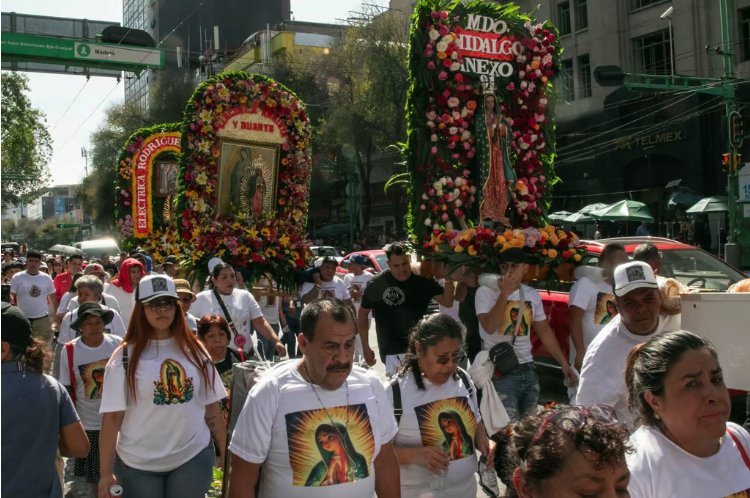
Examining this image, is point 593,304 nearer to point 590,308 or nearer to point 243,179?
point 590,308

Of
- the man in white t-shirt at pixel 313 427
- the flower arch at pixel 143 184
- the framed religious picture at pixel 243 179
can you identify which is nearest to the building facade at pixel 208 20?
the flower arch at pixel 143 184

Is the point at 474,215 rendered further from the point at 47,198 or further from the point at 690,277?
the point at 47,198

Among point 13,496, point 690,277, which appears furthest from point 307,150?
point 13,496

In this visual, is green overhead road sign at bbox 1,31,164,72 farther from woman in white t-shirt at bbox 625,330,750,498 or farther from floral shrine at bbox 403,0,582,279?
woman in white t-shirt at bbox 625,330,750,498

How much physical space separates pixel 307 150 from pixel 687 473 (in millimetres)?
9561

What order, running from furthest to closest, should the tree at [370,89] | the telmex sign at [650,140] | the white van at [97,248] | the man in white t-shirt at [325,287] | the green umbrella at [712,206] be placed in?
the white van at [97,248]
the tree at [370,89]
the telmex sign at [650,140]
the green umbrella at [712,206]
the man in white t-shirt at [325,287]

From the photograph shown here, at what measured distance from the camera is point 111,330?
271 inches

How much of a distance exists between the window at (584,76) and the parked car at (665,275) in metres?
27.6

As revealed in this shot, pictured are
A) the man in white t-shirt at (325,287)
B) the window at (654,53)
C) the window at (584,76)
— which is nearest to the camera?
the man in white t-shirt at (325,287)

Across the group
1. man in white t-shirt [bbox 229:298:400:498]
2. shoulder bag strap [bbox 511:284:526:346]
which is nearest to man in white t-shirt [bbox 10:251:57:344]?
shoulder bag strap [bbox 511:284:526:346]

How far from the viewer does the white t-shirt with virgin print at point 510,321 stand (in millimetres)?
6332

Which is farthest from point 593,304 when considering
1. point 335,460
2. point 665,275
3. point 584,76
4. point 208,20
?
point 208,20

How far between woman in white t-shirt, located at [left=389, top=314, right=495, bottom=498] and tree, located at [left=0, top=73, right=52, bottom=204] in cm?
4162

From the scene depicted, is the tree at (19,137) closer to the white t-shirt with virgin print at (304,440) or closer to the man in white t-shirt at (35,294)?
the man in white t-shirt at (35,294)
